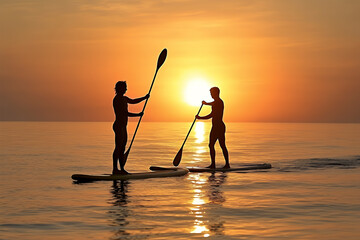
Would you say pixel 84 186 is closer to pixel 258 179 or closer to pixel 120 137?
pixel 120 137

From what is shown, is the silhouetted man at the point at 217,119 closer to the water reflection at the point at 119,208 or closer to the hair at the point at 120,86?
the hair at the point at 120,86

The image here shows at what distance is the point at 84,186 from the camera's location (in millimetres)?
15070

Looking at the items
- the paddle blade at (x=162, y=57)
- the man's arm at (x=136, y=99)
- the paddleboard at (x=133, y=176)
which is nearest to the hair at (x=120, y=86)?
the man's arm at (x=136, y=99)

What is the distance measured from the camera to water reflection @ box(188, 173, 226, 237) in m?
9.53

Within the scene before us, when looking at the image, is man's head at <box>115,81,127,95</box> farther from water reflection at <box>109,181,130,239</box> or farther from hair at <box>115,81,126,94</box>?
water reflection at <box>109,181,130,239</box>

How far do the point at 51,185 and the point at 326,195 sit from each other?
22.7ft

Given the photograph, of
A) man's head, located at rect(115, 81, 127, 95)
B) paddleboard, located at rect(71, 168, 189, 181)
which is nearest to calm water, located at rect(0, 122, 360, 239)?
paddleboard, located at rect(71, 168, 189, 181)

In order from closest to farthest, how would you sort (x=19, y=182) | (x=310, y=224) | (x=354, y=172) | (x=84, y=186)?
(x=310, y=224) → (x=84, y=186) → (x=19, y=182) → (x=354, y=172)

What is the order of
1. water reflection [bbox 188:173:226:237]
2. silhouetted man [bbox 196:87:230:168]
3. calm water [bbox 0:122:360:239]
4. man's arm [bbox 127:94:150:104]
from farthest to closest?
1. silhouetted man [bbox 196:87:230:168]
2. man's arm [bbox 127:94:150:104]
3. water reflection [bbox 188:173:226:237]
4. calm water [bbox 0:122:360:239]

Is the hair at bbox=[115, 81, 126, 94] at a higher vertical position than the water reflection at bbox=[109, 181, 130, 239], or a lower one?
higher

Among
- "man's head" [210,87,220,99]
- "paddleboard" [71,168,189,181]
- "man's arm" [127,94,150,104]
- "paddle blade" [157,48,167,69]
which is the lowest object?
"paddleboard" [71,168,189,181]

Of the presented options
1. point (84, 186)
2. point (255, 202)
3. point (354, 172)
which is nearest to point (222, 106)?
point (354, 172)

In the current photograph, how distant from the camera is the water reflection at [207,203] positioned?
9.53 meters

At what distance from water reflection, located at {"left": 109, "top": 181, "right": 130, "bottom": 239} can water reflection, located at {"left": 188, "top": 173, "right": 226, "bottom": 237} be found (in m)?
1.14
